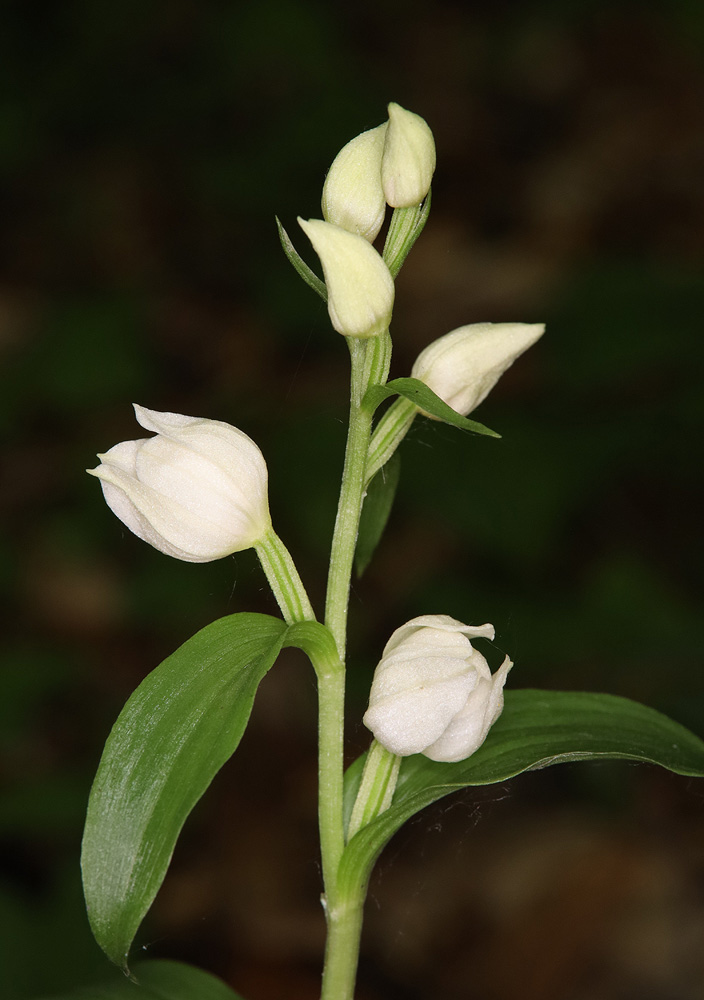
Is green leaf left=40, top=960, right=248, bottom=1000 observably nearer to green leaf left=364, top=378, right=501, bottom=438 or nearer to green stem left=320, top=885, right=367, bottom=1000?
green stem left=320, top=885, right=367, bottom=1000

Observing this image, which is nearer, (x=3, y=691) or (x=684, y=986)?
(x=684, y=986)

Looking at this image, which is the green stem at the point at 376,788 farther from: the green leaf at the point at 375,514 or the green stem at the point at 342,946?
the green leaf at the point at 375,514

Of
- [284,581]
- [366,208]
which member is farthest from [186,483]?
[366,208]

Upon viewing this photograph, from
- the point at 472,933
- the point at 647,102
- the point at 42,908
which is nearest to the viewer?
the point at 42,908

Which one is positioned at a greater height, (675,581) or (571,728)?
(571,728)

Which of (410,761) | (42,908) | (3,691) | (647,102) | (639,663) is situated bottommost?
(42,908)

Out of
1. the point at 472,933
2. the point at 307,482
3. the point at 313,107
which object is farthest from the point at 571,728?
the point at 313,107

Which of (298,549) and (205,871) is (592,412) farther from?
(205,871)

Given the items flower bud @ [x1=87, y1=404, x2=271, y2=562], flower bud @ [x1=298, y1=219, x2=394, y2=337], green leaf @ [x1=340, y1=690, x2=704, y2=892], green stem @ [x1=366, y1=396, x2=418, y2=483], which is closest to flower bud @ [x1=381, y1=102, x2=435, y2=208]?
flower bud @ [x1=298, y1=219, x2=394, y2=337]
